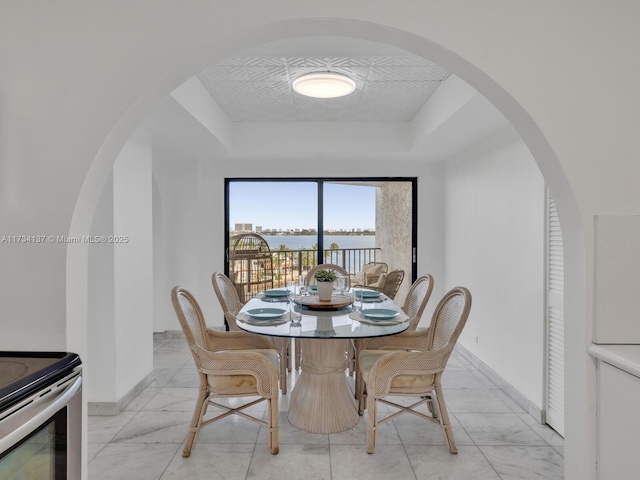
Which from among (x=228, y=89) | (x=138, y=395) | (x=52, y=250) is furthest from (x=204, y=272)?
(x=52, y=250)

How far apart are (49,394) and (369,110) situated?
12.2ft

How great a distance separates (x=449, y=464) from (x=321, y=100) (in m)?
Answer: 3.15

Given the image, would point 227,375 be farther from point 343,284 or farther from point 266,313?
point 343,284

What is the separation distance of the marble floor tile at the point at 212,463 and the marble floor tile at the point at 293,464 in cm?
6

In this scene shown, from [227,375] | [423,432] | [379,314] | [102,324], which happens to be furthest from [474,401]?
[102,324]

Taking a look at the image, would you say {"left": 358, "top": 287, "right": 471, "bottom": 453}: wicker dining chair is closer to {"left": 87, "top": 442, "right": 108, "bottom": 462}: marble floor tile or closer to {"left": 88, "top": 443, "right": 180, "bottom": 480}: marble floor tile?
{"left": 88, "top": 443, "right": 180, "bottom": 480}: marble floor tile

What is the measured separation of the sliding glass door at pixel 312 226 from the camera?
5363mm

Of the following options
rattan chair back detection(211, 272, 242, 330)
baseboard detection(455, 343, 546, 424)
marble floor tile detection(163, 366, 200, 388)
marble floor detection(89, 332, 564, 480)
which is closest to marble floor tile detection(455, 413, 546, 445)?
marble floor detection(89, 332, 564, 480)

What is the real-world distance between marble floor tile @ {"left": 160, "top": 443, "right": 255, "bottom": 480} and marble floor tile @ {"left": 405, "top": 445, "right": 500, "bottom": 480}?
3.19 feet

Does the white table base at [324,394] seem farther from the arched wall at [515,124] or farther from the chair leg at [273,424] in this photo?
the arched wall at [515,124]

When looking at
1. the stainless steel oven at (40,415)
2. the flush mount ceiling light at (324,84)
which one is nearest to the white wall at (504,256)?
the flush mount ceiling light at (324,84)

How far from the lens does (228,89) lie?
3520 mm

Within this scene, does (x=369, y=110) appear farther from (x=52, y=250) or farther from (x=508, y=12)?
(x=52, y=250)

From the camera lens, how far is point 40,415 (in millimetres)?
1111
